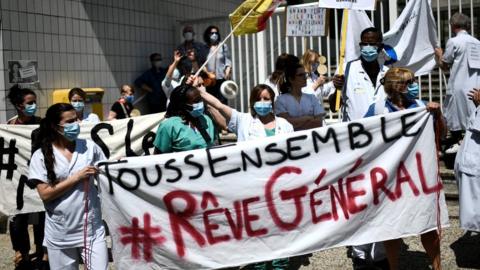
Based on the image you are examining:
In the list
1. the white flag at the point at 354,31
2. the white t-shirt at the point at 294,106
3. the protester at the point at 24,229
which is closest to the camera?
the white t-shirt at the point at 294,106

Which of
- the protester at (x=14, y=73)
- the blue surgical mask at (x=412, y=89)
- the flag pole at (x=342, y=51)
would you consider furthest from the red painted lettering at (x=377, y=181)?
the protester at (x=14, y=73)

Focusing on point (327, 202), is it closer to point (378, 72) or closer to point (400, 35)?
point (378, 72)

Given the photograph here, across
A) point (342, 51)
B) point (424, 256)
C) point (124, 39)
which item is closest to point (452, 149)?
point (424, 256)

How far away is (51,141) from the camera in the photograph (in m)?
4.69

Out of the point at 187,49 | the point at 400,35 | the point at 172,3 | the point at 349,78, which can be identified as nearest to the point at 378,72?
the point at 349,78

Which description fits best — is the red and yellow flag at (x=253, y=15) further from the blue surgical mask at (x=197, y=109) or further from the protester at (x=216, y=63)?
the protester at (x=216, y=63)

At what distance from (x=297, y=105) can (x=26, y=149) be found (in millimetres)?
2861

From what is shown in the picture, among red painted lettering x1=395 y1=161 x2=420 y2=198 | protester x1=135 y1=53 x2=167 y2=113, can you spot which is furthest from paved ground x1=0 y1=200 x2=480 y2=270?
protester x1=135 y1=53 x2=167 y2=113

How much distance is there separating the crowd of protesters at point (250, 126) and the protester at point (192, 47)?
2.08 m

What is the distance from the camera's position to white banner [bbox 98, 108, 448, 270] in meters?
4.77

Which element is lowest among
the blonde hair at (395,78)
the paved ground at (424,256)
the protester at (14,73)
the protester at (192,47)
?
the paved ground at (424,256)

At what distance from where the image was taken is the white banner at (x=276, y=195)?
4773 mm

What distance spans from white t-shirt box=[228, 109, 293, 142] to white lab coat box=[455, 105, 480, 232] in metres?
1.65

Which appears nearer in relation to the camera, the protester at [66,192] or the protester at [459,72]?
the protester at [66,192]
